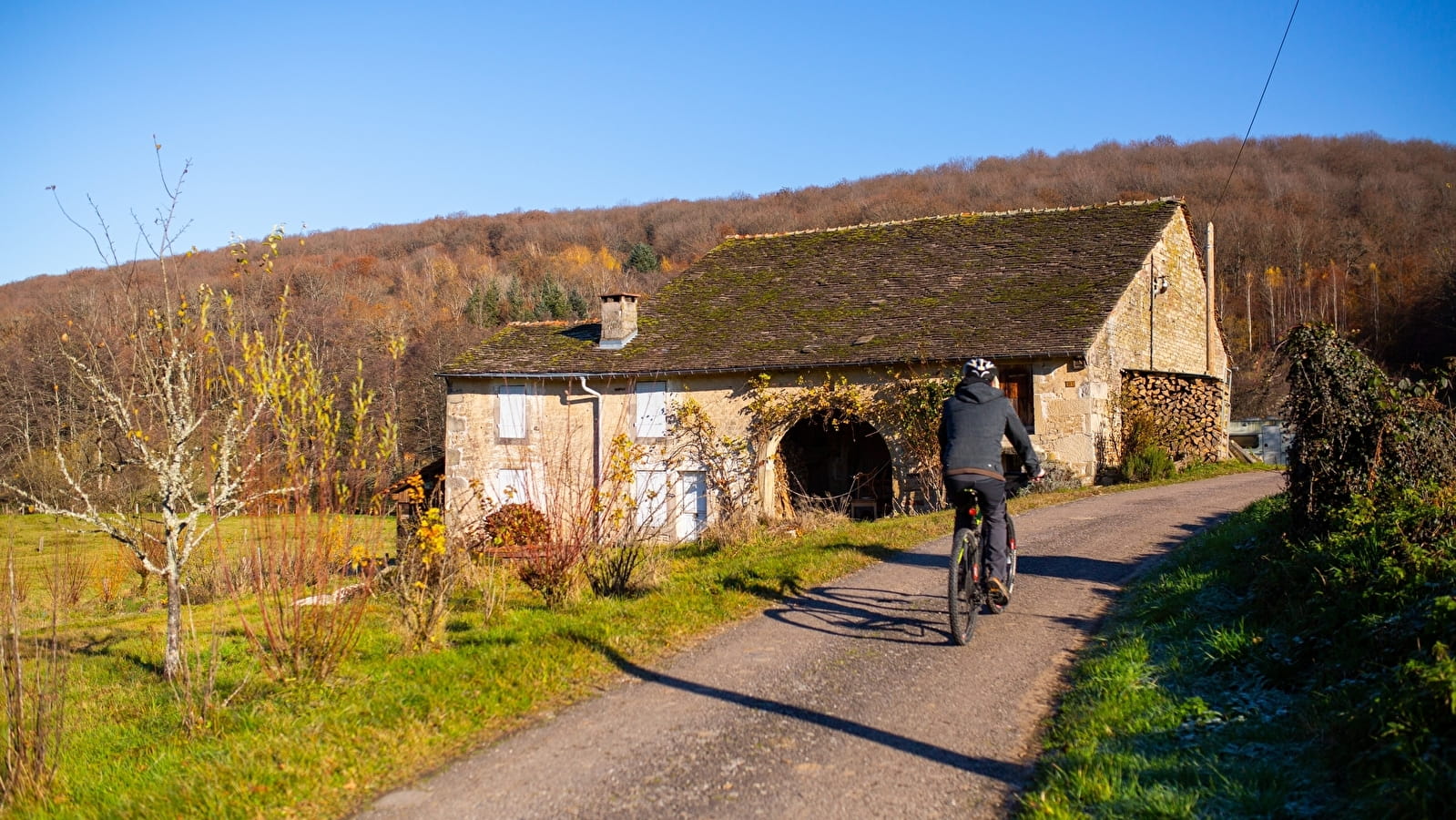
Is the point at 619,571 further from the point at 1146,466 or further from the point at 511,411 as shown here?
the point at 511,411

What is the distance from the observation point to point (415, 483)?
7793mm

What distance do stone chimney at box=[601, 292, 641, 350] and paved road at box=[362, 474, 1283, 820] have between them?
14.1 metres

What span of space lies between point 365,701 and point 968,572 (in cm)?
358

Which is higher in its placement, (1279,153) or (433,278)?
(1279,153)

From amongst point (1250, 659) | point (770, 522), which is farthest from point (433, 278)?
point (1250, 659)

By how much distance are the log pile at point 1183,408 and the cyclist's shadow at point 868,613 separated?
494 inches

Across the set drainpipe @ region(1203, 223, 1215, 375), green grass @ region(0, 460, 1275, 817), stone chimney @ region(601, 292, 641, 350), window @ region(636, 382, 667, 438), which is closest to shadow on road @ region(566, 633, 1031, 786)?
green grass @ region(0, 460, 1275, 817)

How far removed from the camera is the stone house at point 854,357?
1780cm

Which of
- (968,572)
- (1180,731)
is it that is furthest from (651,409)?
(1180,731)

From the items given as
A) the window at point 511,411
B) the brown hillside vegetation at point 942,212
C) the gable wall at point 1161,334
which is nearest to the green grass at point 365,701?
the gable wall at point 1161,334

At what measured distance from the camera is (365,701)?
211 inches

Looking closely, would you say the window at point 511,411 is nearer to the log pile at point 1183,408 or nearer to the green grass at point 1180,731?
the log pile at point 1183,408

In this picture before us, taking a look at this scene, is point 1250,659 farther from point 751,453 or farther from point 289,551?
point 751,453

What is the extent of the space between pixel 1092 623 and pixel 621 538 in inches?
151
